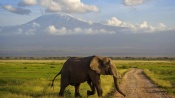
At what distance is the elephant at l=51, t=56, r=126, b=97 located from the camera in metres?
19.5

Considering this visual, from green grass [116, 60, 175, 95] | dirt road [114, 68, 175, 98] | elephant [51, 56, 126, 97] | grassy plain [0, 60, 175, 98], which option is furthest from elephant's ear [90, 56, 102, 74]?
green grass [116, 60, 175, 95]

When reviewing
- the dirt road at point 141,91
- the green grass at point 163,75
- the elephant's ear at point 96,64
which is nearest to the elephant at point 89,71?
the elephant's ear at point 96,64

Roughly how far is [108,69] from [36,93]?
5.99 m

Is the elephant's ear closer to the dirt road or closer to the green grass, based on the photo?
the dirt road

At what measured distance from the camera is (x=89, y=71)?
65.5 feet

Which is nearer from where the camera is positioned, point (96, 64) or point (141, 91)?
point (96, 64)

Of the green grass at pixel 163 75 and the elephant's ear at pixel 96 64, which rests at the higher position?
the elephant's ear at pixel 96 64

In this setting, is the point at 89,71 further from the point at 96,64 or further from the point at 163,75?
the point at 163,75

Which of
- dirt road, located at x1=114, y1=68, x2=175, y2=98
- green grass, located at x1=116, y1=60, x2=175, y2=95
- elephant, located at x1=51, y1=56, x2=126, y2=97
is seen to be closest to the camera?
elephant, located at x1=51, y1=56, x2=126, y2=97

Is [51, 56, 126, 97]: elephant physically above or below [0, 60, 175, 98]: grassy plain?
above

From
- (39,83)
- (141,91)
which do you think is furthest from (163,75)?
(141,91)

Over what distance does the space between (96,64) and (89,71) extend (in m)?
0.60

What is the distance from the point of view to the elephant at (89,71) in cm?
1953

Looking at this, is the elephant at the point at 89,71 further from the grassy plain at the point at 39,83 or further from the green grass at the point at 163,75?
the green grass at the point at 163,75
